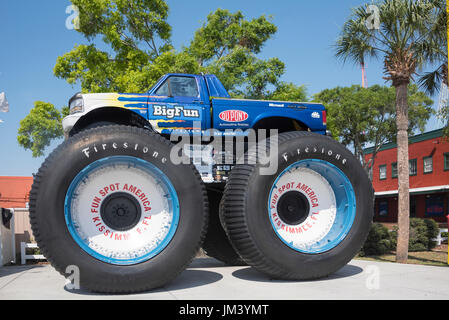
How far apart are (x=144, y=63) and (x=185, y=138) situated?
11339 mm

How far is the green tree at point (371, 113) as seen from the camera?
32312 millimetres

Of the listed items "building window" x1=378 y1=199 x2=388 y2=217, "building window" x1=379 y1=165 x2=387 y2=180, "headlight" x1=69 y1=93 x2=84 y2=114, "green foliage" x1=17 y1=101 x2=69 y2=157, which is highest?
"green foliage" x1=17 y1=101 x2=69 y2=157

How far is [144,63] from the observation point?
16.0 meters

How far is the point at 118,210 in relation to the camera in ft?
14.3

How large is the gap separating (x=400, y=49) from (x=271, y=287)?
13.5 metres

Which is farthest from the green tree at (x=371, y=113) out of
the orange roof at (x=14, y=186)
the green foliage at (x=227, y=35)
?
the orange roof at (x=14, y=186)

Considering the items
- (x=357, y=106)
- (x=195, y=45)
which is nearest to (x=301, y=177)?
(x=195, y=45)

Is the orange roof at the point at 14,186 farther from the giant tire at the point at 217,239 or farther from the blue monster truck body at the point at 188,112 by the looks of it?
the giant tire at the point at 217,239

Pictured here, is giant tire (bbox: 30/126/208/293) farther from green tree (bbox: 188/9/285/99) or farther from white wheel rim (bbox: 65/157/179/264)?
green tree (bbox: 188/9/285/99)

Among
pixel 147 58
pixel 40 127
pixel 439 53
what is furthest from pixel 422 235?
pixel 40 127

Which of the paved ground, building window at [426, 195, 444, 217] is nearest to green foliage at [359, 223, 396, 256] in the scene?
the paved ground

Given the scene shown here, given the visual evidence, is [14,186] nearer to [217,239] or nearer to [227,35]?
[227,35]

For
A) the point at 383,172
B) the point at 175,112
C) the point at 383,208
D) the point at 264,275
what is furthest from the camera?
the point at 383,208

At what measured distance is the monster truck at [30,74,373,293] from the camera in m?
4.01
